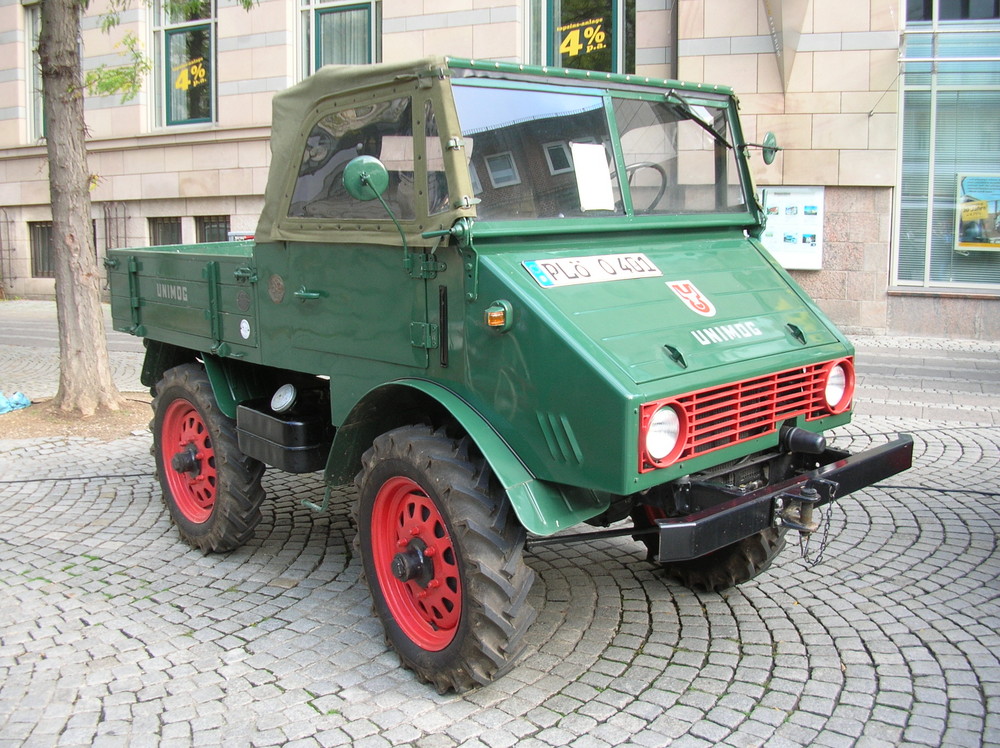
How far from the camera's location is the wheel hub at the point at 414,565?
383 cm

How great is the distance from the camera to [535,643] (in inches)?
166

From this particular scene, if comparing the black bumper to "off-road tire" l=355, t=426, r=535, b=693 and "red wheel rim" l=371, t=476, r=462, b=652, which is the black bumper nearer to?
"off-road tire" l=355, t=426, r=535, b=693

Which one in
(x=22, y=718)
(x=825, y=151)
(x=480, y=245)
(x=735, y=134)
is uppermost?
(x=825, y=151)

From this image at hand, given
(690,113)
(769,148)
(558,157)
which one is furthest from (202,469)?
(769,148)

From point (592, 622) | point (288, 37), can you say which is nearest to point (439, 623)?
point (592, 622)

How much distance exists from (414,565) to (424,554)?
2.3 inches

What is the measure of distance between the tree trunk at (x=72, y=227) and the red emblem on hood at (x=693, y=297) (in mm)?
6383

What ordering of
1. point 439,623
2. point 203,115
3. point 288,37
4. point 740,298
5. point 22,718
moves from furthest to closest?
point 203,115 → point 288,37 → point 740,298 → point 439,623 → point 22,718

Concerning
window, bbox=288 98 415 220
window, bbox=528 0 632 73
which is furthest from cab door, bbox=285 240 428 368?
window, bbox=528 0 632 73

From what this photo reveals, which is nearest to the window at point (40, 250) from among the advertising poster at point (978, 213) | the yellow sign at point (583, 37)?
the yellow sign at point (583, 37)

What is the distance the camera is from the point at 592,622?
444cm

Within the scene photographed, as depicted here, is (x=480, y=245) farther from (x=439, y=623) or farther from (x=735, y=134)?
(x=735, y=134)

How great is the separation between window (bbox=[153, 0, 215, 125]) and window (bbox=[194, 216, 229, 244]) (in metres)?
1.76

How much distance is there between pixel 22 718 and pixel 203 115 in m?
15.4
